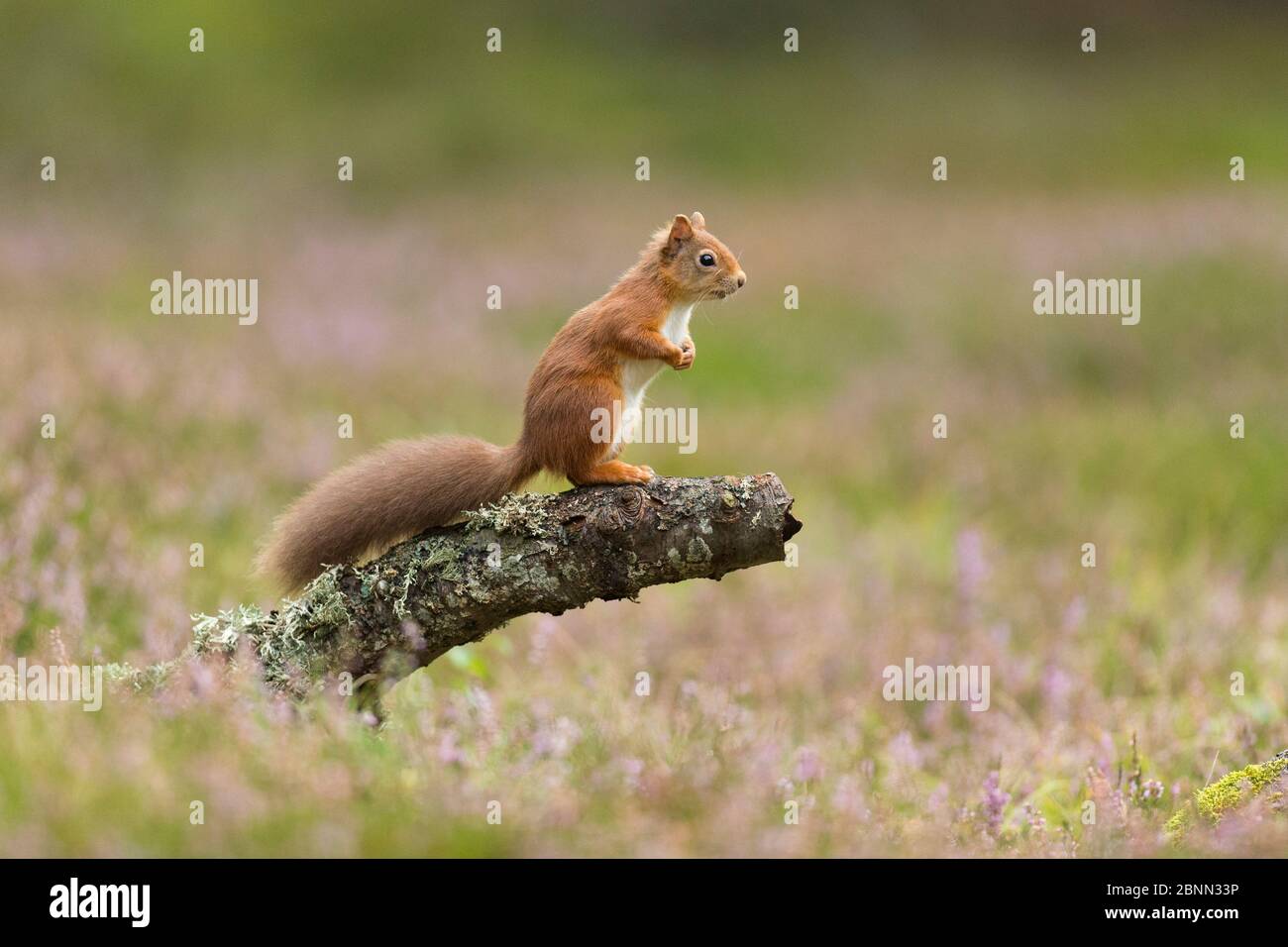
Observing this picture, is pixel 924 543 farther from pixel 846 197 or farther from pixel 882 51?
pixel 882 51

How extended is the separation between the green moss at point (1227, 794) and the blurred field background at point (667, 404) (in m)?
0.16

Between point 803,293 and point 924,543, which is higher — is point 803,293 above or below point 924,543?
above

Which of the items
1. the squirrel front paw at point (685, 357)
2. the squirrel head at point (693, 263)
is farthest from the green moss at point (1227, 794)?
the squirrel head at point (693, 263)

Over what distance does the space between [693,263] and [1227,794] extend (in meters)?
2.85

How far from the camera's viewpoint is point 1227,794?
479cm

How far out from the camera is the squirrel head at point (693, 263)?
4891 mm

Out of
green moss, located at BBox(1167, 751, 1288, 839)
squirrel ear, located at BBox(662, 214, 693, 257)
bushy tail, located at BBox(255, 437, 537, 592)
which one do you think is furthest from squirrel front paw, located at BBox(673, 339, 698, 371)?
green moss, located at BBox(1167, 751, 1288, 839)

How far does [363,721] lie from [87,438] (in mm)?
5182

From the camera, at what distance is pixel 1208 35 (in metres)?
39.9

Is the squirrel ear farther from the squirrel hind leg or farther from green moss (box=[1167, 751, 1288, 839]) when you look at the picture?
green moss (box=[1167, 751, 1288, 839])

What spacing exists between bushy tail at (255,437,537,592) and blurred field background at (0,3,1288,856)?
0.67 meters

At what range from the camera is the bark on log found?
14.3 feet

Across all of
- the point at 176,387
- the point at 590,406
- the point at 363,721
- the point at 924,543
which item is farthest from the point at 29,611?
the point at 924,543

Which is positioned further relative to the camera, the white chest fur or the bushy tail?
the white chest fur
